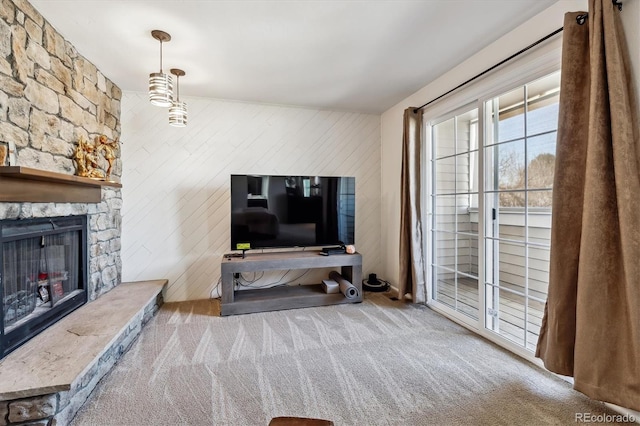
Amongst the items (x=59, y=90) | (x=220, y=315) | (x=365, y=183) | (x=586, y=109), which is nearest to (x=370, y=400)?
(x=220, y=315)

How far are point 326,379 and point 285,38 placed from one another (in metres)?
Result: 2.47

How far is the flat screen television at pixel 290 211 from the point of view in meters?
3.21

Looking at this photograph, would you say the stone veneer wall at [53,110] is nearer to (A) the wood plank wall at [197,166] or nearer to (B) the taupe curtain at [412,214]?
(A) the wood plank wall at [197,166]

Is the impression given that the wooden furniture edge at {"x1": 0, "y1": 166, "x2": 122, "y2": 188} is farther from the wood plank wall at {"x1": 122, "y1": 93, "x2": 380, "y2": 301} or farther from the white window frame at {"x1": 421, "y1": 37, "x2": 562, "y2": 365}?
the white window frame at {"x1": 421, "y1": 37, "x2": 562, "y2": 365}

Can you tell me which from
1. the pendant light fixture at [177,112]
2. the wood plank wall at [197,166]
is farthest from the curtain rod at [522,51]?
the pendant light fixture at [177,112]

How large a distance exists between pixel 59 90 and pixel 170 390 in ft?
7.58

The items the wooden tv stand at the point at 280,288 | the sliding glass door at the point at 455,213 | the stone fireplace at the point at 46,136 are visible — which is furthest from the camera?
the wooden tv stand at the point at 280,288

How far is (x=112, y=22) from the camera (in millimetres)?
2027

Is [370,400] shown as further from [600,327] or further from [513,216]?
[513,216]

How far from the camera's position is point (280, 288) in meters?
3.49

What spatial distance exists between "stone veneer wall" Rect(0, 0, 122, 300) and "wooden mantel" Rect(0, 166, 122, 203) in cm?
6

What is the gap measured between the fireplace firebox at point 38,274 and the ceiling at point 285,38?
1424 mm

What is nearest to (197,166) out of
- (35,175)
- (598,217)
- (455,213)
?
(35,175)

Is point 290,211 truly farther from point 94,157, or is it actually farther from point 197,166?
point 94,157
